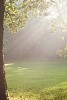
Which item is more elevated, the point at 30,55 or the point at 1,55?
the point at 1,55

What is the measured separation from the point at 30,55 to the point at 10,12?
199ft

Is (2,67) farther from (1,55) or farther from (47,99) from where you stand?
(47,99)

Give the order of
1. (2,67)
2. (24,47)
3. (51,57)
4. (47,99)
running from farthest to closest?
(24,47), (51,57), (47,99), (2,67)

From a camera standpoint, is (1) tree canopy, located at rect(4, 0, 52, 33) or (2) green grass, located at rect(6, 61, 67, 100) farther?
(2) green grass, located at rect(6, 61, 67, 100)

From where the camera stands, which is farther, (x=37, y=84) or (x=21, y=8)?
(x=37, y=84)

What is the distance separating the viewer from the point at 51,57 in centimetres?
7750

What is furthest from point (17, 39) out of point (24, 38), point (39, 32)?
point (39, 32)

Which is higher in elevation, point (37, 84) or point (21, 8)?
point (21, 8)

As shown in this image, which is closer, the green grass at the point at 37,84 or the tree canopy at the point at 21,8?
the tree canopy at the point at 21,8

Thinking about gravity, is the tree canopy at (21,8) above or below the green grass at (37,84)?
above

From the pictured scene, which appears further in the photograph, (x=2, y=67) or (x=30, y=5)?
(x=30, y=5)

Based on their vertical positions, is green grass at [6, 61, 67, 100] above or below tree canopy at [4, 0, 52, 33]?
below

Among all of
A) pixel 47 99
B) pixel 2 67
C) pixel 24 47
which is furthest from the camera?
pixel 24 47

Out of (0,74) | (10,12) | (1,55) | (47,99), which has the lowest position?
(47,99)
